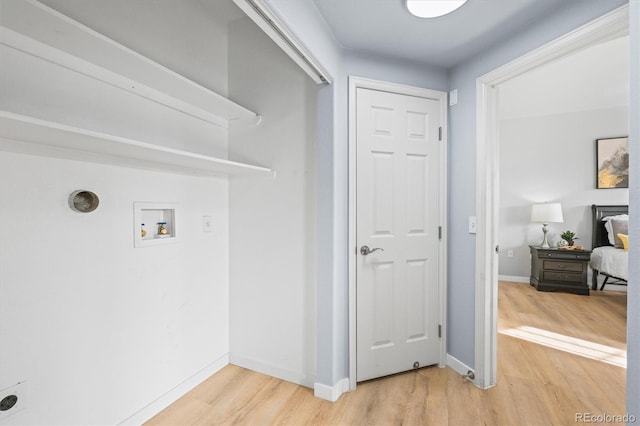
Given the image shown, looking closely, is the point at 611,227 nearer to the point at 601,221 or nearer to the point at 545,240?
the point at 601,221

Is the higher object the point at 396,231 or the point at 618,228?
the point at 396,231

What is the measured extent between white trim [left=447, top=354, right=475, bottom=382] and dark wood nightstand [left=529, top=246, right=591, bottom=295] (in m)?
3.12

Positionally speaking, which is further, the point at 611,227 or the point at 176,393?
the point at 611,227

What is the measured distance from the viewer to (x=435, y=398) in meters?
1.85

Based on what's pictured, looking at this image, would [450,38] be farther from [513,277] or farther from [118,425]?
[513,277]

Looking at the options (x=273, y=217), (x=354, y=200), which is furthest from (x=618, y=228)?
(x=273, y=217)

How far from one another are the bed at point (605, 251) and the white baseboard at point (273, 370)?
4.42 metres

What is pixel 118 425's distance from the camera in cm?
150

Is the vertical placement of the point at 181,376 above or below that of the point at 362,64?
below

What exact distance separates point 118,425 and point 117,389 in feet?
0.64

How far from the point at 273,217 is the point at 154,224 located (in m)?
0.77

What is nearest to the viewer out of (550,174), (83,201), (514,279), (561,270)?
(83,201)

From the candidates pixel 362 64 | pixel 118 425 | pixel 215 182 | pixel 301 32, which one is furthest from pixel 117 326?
pixel 362 64

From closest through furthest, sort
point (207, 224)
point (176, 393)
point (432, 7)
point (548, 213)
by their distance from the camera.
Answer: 1. point (432, 7)
2. point (176, 393)
3. point (207, 224)
4. point (548, 213)
